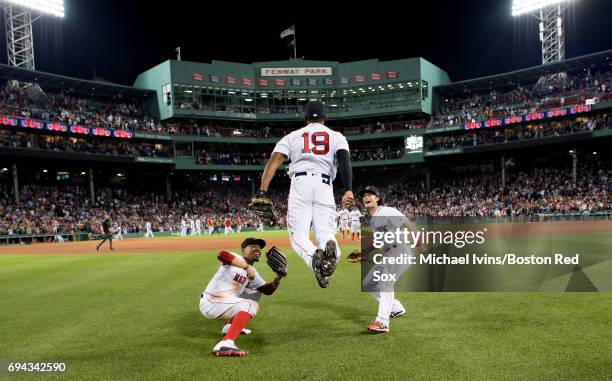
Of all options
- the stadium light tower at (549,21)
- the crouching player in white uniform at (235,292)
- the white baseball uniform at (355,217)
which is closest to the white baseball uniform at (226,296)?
the crouching player in white uniform at (235,292)

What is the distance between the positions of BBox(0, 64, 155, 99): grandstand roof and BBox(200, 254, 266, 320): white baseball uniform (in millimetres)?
45041

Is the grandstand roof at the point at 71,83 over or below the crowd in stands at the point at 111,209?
over

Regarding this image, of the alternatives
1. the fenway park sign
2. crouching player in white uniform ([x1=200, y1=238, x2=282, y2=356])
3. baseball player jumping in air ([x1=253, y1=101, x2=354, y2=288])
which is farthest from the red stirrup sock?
the fenway park sign

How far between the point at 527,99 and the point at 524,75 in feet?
11.1

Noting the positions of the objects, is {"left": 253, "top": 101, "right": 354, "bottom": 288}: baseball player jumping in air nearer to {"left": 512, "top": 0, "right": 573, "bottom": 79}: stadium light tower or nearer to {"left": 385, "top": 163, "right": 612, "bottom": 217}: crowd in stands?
{"left": 385, "top": 163, "right": 612, "bottom": 217}: crowd in stands

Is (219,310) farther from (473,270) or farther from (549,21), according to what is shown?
(549,21)

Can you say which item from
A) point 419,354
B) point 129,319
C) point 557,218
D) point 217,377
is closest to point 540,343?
point 419,354

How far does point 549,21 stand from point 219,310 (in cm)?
5512

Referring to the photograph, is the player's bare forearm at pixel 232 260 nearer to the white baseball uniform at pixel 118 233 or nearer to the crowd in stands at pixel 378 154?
the white baseball uniform at pixel 118 233

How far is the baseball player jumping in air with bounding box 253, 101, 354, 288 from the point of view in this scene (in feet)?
16.7

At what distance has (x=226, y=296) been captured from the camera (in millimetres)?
5859

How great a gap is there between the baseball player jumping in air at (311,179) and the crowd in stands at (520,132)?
45012 mm

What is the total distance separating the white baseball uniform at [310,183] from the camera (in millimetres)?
5113

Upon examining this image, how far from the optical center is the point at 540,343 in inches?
205
